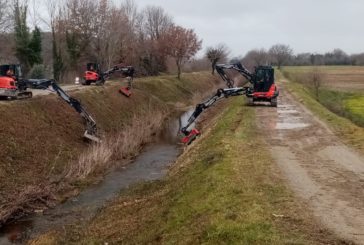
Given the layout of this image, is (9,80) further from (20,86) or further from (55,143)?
(55,143)

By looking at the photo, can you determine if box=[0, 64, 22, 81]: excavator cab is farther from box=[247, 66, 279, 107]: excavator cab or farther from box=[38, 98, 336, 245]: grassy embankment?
box=[247, 66, 279, 107]: excavator cab

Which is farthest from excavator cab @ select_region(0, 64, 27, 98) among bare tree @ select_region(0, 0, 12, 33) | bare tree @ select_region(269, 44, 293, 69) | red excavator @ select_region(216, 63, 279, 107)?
bare tree @ select_region(269, 44, 293, 69)

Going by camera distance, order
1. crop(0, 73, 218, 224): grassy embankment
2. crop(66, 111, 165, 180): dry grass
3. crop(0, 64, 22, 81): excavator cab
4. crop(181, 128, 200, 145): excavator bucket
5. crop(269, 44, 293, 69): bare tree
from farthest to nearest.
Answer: crop(269, 44, 293, 69): bare tree, crop(181, 128, 200, 145): excavator bucket, crop(0, 64, 22, 81): excavator cab, crop(66, 111, 165, 180): dry grass, crop(0, 73, 218, 224): grassy embankment

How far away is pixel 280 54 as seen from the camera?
162 m

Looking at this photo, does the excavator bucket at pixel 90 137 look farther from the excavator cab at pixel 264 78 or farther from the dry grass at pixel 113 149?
the excavator cab at pixel 264 78

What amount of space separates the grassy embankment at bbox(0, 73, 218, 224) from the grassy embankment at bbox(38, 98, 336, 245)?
13.1 ft

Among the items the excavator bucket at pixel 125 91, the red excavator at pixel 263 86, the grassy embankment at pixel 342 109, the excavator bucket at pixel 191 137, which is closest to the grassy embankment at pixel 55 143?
the excavator bucket at pixel 125 91

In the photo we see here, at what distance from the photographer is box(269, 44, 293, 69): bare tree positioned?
156725 millimetres

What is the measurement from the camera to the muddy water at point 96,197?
16156 mm

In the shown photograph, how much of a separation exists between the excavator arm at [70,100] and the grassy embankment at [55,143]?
23.3 inches

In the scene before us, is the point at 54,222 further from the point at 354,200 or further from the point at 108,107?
the point at 108,107

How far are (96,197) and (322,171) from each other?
30.2 ft

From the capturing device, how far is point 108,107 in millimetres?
38094

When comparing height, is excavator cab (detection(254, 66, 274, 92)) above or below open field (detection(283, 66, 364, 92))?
above
